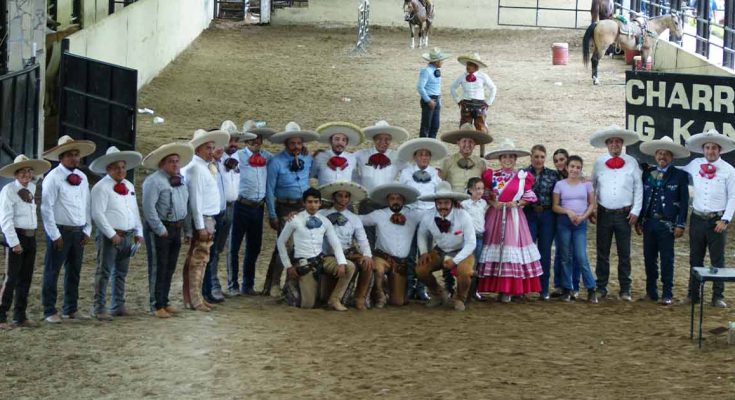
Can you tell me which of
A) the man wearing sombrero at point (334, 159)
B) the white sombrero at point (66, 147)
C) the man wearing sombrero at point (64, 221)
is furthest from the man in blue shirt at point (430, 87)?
the man wearing sombrero at point (64, 221)

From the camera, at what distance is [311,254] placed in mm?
13078

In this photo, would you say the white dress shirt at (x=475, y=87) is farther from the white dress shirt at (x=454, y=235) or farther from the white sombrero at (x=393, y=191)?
the white dress shirt at (x=454, y=235)

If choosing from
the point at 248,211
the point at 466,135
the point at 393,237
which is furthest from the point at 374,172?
the point at 248,211

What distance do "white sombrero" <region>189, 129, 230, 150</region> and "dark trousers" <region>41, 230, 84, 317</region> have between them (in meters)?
1.34

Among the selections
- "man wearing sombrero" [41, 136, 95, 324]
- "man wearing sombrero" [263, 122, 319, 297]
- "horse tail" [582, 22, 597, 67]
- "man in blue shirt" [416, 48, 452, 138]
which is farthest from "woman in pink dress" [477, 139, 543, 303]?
"horse tail" [582, 22, 597, 67]

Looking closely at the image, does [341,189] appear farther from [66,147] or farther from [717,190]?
[717,190]

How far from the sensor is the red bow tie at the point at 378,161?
45.9 feet

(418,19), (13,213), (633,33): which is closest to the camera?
(13,213)

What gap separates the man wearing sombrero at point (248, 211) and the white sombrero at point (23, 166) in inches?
80.8

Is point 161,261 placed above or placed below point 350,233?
below

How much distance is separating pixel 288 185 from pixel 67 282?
2.35 m

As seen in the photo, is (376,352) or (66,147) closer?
(376,352)

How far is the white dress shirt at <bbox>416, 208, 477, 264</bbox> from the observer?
43.2 feet

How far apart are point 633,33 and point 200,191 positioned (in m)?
22.2
